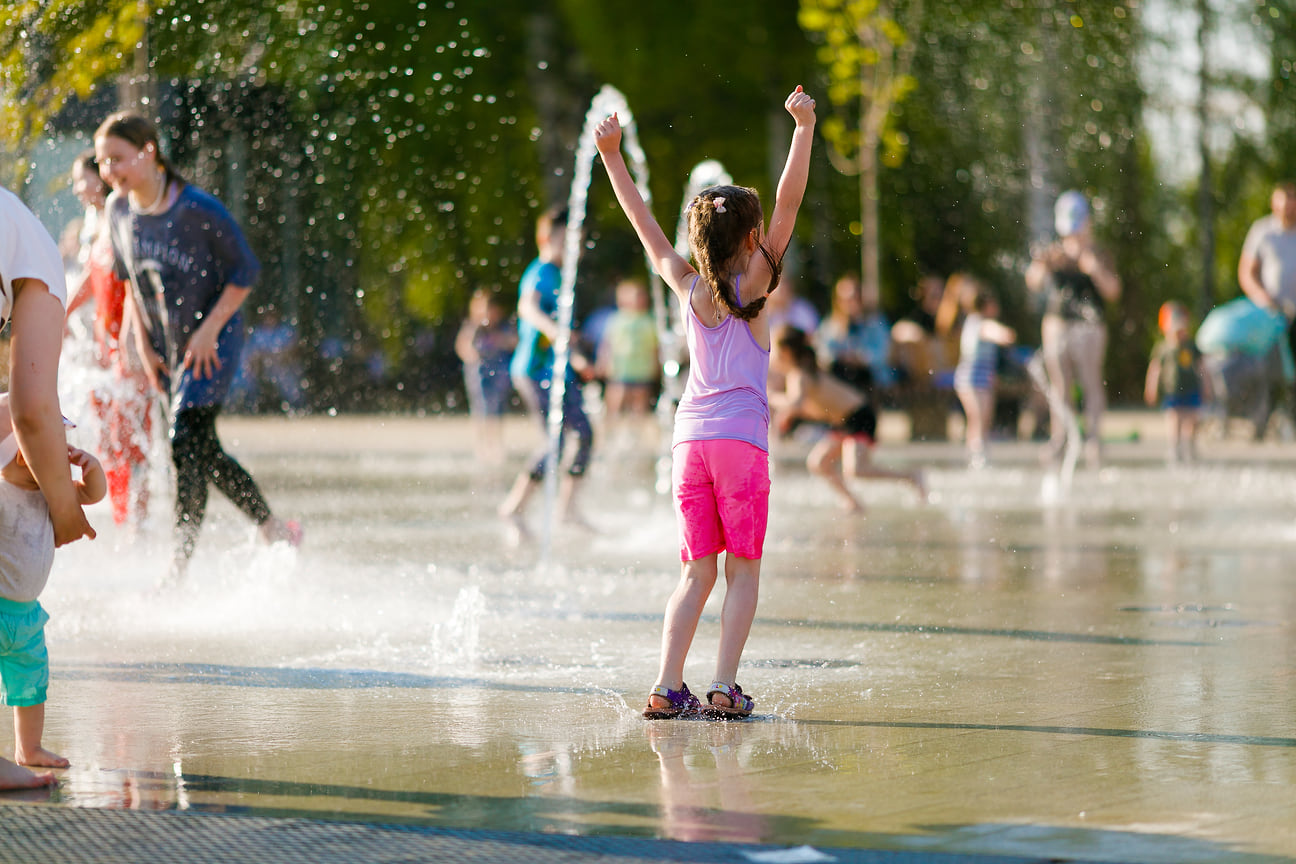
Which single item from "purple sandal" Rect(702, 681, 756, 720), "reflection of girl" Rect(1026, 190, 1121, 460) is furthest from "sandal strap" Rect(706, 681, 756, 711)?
"reflection of girl" Rect(1026, 190, 1121, 460)

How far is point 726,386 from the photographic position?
5.34 m

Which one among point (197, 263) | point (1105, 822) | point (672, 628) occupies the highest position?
point (197, 263)

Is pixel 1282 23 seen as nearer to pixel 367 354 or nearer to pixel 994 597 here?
pixel 367 354

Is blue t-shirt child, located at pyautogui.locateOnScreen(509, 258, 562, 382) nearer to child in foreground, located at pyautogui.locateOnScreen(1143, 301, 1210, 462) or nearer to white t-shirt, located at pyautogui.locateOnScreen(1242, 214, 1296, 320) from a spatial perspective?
white t-shirt, located at pyautogui.locateOnScreen(1242, 214, 1296, 320)

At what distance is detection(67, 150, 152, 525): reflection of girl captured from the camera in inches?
316

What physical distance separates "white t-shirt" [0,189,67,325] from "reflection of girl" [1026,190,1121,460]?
10.7 metres

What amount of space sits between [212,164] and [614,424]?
40.0 ft

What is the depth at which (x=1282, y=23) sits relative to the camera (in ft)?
88.2

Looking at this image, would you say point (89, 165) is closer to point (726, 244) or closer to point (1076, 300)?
point (726, 244)

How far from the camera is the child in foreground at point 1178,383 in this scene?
17703mm

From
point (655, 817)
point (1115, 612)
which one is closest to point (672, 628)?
point (655, 817)

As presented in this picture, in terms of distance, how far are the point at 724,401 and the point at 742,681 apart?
1.03 m

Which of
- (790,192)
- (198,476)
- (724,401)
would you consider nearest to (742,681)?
(724,401)

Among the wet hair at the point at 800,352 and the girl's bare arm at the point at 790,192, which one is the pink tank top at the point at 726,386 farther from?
the wet hair at the point at 800,352
